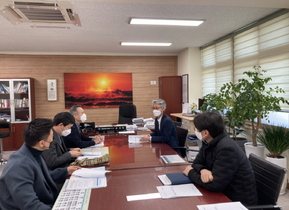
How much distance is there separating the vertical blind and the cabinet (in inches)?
197

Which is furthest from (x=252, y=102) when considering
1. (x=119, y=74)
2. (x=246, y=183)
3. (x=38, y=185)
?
(x=119, y=74)

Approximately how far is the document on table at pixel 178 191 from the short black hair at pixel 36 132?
87cm

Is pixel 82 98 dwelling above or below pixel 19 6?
below

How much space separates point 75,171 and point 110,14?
2.66 meters

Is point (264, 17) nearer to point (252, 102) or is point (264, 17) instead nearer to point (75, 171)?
point (252, 102)

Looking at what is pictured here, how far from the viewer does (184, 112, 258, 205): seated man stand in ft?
5.30

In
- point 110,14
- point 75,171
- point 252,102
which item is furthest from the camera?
point 110,14

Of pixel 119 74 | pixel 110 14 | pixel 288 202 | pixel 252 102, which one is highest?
pixel 110 14

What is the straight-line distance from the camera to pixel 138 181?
Result: 1799 mm

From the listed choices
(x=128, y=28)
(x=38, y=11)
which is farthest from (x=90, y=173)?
(x=128, y=28)

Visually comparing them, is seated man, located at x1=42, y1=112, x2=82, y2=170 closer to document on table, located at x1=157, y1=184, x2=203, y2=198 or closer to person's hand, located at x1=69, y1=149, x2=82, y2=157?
person's hand, located at x1=69, y1=149, x2=82, y2=157

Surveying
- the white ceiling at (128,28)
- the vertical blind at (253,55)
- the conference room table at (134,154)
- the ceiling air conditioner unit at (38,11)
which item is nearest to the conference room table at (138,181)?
the conference room table at (134,154)

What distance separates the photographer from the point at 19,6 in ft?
6.69

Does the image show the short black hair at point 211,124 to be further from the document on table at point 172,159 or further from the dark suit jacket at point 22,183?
the dark suit jacket at point 22,183
